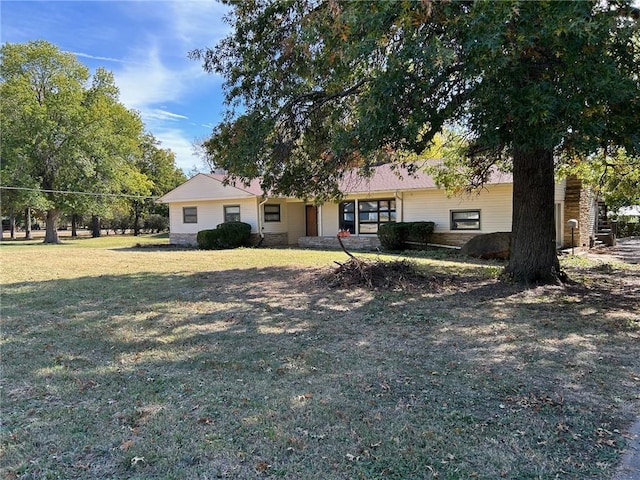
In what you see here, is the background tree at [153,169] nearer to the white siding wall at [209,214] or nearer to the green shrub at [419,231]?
the white siding wall at [209,214]

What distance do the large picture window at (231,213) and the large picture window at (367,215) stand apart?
5.59 meters

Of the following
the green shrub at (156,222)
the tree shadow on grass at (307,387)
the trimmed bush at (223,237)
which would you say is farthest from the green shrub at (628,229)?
the green shrub at (156,222)

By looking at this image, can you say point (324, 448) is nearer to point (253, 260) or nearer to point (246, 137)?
point (246, 137)

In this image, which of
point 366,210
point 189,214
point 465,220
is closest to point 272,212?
point 366,210

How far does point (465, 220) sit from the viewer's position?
54.6 feet

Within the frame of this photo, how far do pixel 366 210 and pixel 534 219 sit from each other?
37.1ft

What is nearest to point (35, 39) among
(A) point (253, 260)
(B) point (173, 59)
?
(B) point (173, 59)

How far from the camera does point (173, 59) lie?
37.6 feet

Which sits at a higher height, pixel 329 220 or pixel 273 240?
pixel 329 220

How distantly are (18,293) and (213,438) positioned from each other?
7.24 m

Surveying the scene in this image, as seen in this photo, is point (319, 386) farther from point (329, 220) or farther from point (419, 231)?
point (329, 220)

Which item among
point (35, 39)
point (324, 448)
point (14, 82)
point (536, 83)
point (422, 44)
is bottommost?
point (324, 448)

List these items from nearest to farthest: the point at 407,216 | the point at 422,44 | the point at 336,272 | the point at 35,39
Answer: the point at 422,44, the point at 336,272, the point at 407,216, the point at 35,39

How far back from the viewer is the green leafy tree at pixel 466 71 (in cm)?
438
